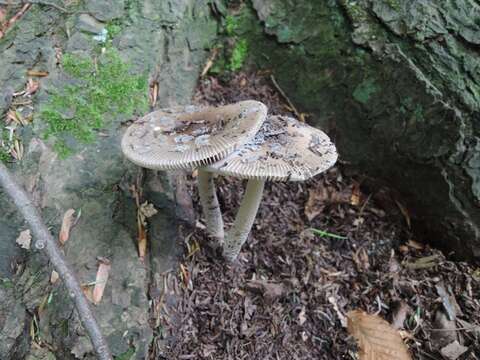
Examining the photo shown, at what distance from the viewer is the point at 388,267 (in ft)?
11.6

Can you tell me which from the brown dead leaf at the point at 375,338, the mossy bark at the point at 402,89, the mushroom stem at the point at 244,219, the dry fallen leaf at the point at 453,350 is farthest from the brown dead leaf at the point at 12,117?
the dry fallen leaf at the point at 453,350

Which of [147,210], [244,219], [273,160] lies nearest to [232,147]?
[273,160]

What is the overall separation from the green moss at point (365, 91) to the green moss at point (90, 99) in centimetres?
189

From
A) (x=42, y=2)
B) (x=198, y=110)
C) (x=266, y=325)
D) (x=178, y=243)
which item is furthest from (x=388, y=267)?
(x=42, y=2)

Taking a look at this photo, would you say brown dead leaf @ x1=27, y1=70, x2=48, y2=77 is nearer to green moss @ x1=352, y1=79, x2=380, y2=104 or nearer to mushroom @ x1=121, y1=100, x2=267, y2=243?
mushroom @ x1=121, y1=100, x2=267, y2=243

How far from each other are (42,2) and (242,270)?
9.37ft

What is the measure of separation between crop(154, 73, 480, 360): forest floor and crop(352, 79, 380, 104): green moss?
65cm

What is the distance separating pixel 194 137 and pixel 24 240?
4.34 feet

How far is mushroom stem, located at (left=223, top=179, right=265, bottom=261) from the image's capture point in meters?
2.79

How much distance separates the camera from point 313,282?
3.34 metres

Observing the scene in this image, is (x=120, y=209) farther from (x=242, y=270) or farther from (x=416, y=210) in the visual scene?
(x=416, y=210)

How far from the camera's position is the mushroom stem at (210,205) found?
2865 mm

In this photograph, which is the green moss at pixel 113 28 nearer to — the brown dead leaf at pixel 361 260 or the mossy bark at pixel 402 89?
the mossy bark at pixel 402 89

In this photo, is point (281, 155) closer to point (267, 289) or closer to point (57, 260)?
point (267, 289)
